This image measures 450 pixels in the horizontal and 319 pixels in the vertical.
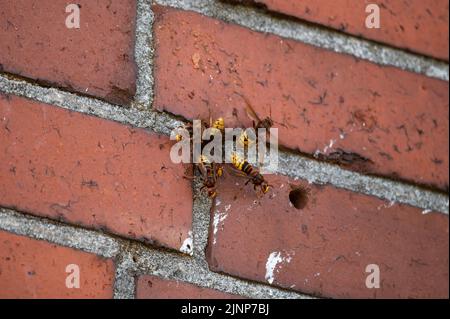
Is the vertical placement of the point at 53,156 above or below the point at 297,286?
above

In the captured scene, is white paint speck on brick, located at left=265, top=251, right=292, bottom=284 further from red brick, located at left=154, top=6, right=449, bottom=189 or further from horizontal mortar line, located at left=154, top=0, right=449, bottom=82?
horizontal mortar line, located at left=154, top=0, right=449, bottom=82

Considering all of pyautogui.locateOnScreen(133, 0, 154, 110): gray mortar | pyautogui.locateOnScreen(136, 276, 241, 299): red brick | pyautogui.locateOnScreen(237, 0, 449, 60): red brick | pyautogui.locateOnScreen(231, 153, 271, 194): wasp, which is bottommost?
pyautogui.locateOnScreen(136, 276, 241, 299): red brick

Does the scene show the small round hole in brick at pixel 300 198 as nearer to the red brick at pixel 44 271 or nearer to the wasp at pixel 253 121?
the wasp at pixel 253 121

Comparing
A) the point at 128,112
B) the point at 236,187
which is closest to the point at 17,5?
the point at 128,112

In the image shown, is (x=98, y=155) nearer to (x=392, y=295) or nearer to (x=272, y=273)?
(x=272, y=273)

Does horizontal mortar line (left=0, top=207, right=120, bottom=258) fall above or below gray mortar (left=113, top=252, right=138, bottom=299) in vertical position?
above

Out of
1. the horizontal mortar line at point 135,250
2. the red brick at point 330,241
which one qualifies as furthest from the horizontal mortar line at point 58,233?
the red brick at point 330,241

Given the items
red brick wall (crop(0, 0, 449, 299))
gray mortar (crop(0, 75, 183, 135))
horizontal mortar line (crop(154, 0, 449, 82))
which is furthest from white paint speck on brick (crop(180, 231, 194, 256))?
horizontal mortar line (crop(154, 0, 449, 82))
